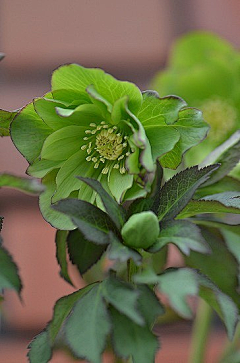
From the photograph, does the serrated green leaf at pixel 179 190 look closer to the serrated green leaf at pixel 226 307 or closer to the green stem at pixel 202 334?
the serrated green leaf at pixel 226 307

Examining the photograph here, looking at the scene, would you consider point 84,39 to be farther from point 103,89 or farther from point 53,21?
point 103,89

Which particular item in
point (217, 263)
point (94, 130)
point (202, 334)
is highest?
point (94, 130)

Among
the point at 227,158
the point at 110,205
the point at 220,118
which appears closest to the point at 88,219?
the point at 110,205

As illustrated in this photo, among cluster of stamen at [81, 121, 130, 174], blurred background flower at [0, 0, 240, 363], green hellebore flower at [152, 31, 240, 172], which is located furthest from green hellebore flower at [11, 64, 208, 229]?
blurred background flower at [0, 0, 240, 363]

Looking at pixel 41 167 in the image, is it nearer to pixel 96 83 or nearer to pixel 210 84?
pixel 96 83

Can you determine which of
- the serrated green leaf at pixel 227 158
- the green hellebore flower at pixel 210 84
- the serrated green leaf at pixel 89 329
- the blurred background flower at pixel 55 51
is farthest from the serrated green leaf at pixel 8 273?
the blurred background flower at pixel 55 51

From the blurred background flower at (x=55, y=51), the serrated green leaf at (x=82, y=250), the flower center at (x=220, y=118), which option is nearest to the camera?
→ the serrated green leaf at (x=82, y=250)
